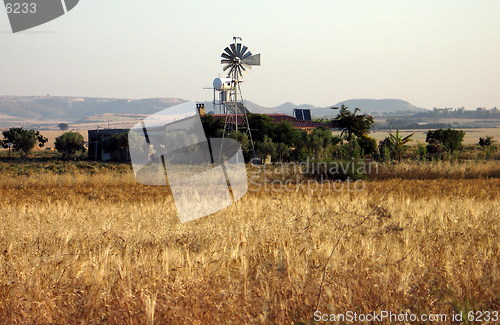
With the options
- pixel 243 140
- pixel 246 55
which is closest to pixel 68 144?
Answer: pixel 246 55

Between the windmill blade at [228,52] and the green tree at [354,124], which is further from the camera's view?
the green tree at [354,124]

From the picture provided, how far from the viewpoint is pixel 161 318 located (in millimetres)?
5570

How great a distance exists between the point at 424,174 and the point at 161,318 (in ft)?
70.5

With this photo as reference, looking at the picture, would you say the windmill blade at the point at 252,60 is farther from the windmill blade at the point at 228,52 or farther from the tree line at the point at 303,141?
the tree line at the point at 303,141

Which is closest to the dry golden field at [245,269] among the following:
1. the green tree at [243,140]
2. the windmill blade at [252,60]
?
the green tree at [243,140]

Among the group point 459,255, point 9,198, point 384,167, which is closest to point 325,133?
point 384,167

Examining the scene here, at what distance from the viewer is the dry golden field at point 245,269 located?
18.4ft

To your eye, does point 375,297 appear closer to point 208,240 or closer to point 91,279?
point 91,279

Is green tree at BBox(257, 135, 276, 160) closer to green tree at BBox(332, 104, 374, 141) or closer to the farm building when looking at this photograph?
the farm building

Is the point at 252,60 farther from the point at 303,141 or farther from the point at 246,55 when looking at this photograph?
the point at 303,141

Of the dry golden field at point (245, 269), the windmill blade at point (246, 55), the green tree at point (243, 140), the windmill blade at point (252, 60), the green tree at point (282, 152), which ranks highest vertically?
the windmill blade at point (246, 55)

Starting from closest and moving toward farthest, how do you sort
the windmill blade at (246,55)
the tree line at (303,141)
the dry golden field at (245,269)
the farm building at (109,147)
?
the dry golden field at (245,269)
the tree line at (303,141)
the windmill blade at (246,55)
the farm building at (109,147)

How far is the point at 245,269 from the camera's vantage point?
656 cm

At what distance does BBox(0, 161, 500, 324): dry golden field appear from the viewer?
5.62 metres
